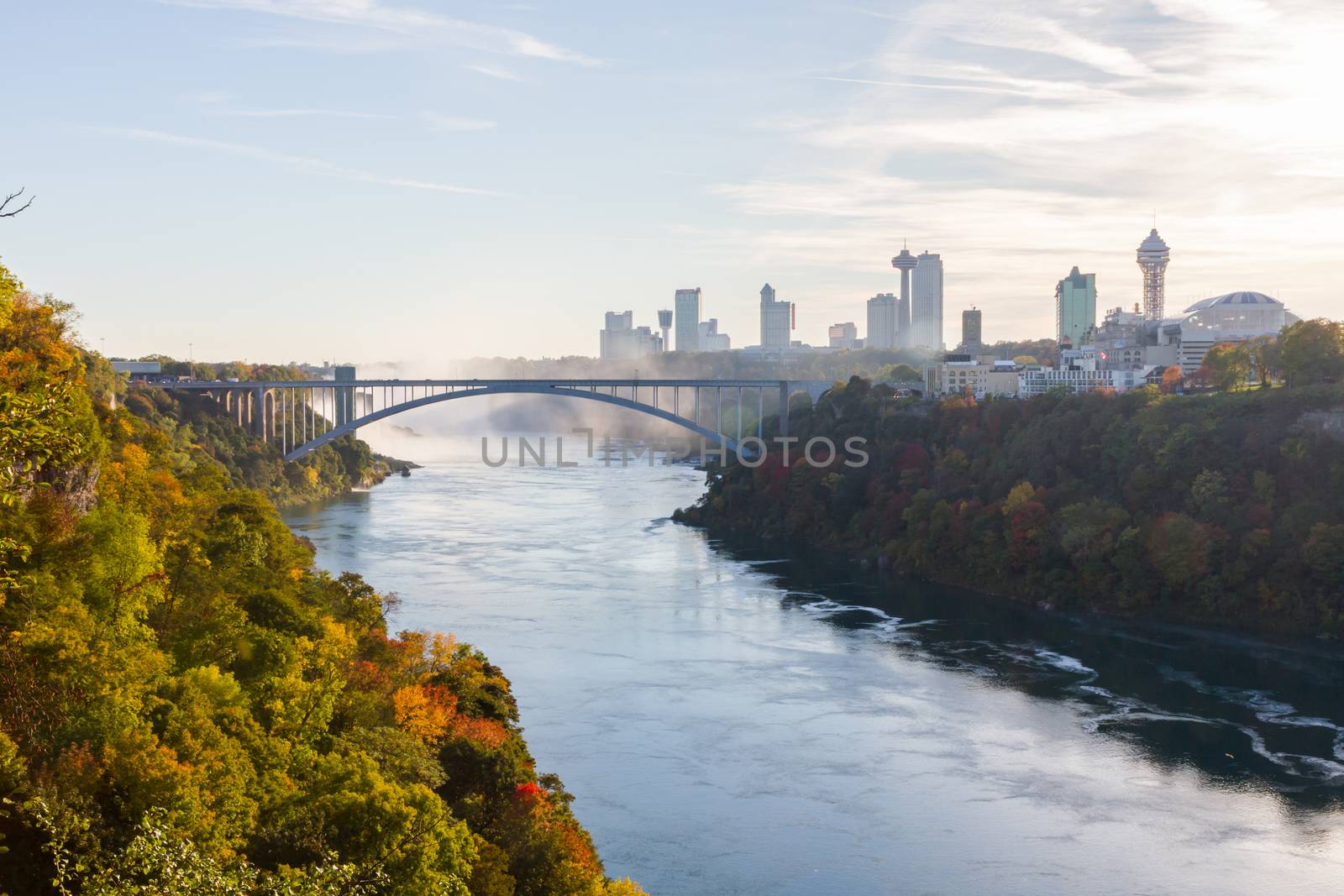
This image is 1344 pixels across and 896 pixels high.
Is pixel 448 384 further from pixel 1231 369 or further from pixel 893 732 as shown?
pixel 893 732

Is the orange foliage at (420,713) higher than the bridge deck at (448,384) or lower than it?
lower

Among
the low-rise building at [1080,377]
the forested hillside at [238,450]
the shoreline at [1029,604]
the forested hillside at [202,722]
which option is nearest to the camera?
the forested hillside at [202,722]

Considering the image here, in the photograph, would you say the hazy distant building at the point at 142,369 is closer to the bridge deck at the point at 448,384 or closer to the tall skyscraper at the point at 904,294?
the bridge deck at the point at 448,384

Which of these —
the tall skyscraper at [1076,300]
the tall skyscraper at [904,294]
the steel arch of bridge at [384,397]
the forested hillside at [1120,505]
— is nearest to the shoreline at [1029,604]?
the forested hillside at [1120,505]

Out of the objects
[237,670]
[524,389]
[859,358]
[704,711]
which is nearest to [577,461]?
[524,389]

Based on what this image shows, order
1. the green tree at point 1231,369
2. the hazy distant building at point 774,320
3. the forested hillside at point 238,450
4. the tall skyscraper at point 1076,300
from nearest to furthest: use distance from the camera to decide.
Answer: the green tree at point 1231,369 → the forested hillside at point 238,450 → the tall skyscraper at point 1076,300 → the hazy distant building at point 774,320

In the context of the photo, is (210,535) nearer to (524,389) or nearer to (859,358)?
(524,389)
